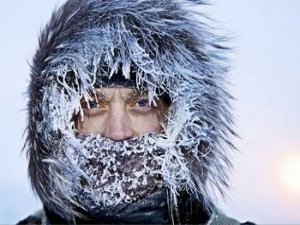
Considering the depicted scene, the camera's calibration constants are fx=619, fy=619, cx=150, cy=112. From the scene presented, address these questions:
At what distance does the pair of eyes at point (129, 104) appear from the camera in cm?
103

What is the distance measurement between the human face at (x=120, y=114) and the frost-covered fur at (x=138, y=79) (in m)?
0.02

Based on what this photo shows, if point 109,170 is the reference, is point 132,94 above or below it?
above

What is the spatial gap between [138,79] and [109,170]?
16 centimetres

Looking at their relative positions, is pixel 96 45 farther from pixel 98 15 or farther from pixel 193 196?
pixel 193 196

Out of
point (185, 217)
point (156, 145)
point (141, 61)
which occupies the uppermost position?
point (141, 61)

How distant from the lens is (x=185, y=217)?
3.31ft

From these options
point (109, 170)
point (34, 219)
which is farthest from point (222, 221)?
point (34, 219)

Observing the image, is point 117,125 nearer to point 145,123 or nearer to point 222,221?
point 145,123

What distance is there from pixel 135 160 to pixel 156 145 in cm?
4

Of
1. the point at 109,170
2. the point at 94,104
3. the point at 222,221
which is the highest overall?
the point at 94,104

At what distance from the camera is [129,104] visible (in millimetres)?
1041

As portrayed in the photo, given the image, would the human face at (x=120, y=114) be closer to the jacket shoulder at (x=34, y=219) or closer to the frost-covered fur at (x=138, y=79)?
the frost-covered fur at (x=138, y=79)

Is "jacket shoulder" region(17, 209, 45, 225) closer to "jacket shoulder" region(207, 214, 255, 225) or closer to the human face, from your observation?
the human face

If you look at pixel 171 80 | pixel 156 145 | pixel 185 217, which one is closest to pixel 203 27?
pixel 171 80
